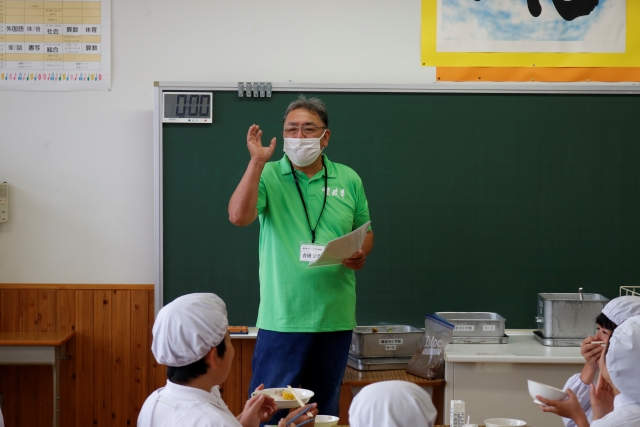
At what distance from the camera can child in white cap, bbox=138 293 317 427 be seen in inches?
68.1

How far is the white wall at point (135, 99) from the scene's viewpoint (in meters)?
3.90

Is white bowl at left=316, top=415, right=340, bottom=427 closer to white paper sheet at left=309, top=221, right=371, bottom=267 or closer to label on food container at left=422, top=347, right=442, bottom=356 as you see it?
white paper sheet at left=309, top=221, right=371, bottom=267

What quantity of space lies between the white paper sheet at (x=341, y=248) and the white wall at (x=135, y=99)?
1.70m

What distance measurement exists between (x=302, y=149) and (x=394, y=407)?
1.38m

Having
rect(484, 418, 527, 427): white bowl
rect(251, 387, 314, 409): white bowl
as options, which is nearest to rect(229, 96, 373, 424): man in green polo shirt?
rect(251, 387, 314, 409): white bowl

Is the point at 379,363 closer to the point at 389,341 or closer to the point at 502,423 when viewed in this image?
the point at 389,341

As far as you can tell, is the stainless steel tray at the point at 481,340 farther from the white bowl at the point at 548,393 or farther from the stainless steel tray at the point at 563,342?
the white bowl at the point at 548,393

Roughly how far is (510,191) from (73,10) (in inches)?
104

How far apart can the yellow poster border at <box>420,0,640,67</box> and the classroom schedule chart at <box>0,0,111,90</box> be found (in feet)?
5.94

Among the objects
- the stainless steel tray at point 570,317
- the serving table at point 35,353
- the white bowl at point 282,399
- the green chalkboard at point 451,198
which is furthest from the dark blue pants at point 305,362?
the serving table at point 35,353

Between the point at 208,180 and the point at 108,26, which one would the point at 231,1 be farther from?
the point at 208,180

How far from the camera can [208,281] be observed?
3.77 m

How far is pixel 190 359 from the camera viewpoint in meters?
1.76

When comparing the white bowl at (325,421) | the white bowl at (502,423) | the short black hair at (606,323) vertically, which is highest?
the short black hair at (606,323)
